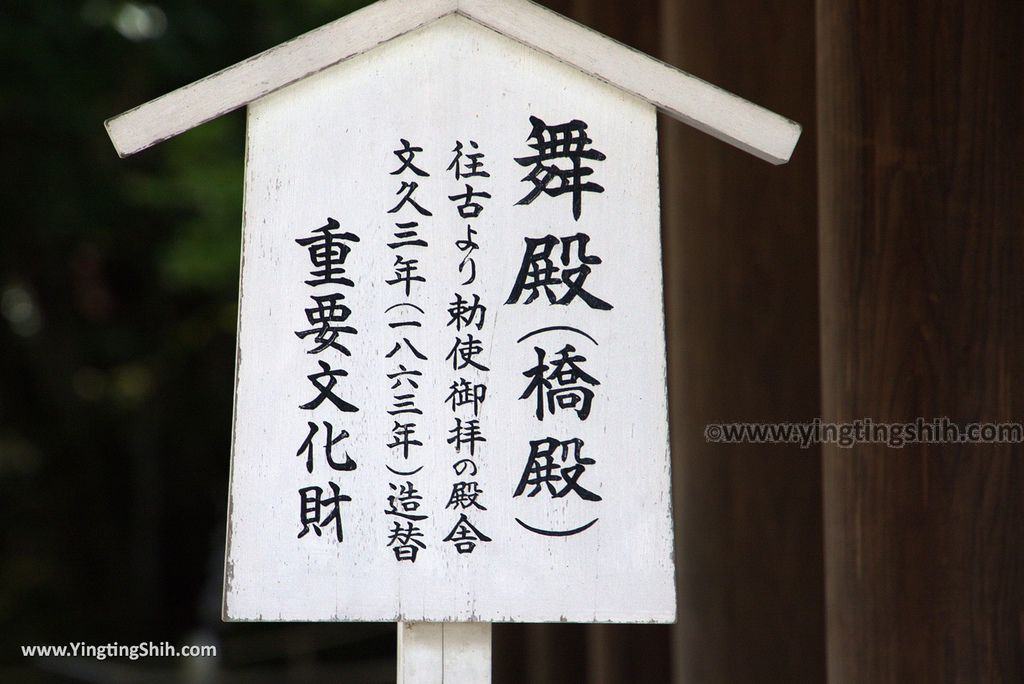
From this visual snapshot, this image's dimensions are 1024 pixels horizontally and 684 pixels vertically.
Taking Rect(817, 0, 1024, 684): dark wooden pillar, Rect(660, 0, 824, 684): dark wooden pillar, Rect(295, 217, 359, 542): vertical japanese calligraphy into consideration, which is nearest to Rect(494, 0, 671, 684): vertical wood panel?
Rect(660, 0, 824, 684): dark wooden pillar

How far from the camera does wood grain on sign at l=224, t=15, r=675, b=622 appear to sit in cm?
161

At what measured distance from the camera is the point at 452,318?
164 centimetres

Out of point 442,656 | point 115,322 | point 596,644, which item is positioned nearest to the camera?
point 442,656

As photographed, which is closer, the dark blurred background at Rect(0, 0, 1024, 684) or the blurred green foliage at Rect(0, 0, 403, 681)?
the dark blurred background at Rect(0, 0, 1024, 684)

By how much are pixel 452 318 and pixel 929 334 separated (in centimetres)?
89

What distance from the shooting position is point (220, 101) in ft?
5.46

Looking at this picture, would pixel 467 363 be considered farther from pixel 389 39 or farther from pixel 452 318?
pixel 389 39

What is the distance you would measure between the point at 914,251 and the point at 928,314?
0.39 feet

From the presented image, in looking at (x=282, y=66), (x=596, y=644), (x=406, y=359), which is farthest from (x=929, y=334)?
(x=596, y=644)

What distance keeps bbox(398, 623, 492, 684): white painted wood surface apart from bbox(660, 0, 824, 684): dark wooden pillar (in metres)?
1.27

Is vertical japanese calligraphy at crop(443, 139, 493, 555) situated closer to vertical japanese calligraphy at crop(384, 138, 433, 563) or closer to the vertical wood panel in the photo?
vertical japanese calligraphy at crop(384, 138, 433, 563)

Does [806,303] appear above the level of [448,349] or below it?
above

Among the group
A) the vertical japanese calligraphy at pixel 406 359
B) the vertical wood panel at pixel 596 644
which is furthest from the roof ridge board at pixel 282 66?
the vertical wood panel at pixel 596 644

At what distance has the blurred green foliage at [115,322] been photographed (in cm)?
557
